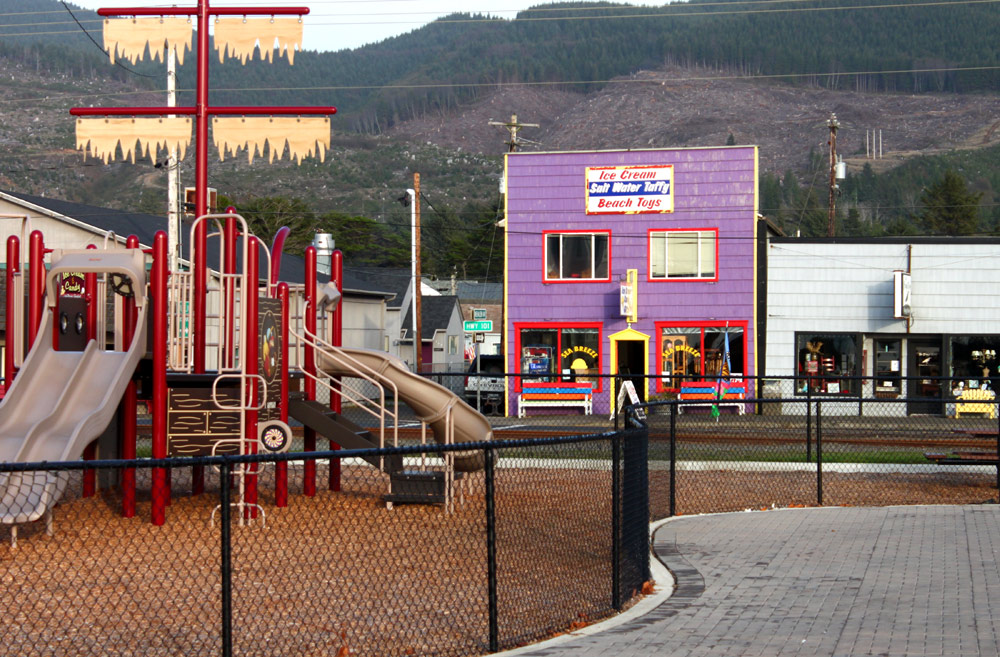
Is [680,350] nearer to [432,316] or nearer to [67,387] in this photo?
[432,316]

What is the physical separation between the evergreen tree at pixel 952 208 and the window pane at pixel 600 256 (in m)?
89.2

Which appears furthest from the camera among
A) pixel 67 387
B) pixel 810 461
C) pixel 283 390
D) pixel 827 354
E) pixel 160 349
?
pixel 827 354

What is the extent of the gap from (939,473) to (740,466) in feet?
10.1

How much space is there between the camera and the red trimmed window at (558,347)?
35.6 metres

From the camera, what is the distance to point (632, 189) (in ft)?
116

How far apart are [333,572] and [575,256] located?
27.4 meters

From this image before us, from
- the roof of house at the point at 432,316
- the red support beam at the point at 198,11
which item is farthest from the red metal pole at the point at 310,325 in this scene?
the roof of house at the point at 432,316

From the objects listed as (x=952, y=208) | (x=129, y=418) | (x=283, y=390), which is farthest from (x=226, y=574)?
(x=952, y=208)

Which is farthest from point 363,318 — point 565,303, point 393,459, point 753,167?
point 393,459

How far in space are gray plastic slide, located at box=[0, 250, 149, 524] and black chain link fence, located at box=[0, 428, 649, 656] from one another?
0.63 meters

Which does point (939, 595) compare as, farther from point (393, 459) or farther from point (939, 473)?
point (939, 473)

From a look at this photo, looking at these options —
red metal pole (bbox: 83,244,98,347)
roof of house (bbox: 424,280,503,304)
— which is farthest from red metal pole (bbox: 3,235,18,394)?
roof of house (bbox: 424,280,503,304)

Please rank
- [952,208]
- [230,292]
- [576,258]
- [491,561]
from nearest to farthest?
1. [491,561]
2. [230,292]
3. [576,258]
4. [952,208]

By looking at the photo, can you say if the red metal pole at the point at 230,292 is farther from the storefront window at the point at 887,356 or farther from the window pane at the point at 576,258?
the storefront window at the point at 887,356
